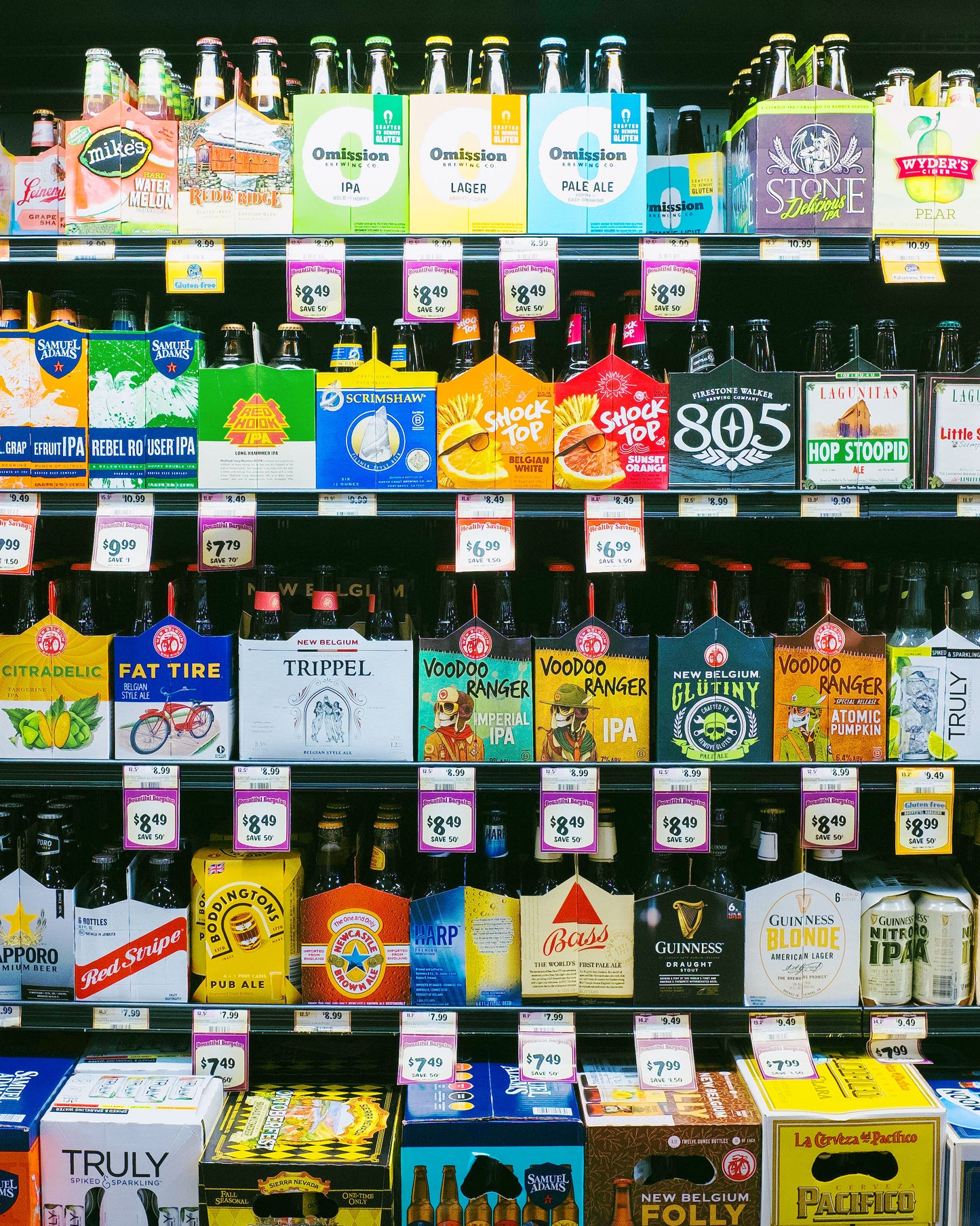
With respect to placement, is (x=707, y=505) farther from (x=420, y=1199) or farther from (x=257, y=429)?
(x=420, y=1199)

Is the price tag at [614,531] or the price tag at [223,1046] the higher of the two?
the price tag at [614,531]

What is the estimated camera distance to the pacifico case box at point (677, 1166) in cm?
202

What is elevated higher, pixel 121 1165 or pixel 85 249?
pixel 85 249

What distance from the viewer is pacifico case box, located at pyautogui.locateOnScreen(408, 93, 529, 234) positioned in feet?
7.23

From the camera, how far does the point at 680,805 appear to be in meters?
2.23

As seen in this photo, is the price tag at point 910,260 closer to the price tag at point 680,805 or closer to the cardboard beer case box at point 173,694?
the price tag at point 680,805

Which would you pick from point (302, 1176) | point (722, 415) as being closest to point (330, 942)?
point (302, 1176)

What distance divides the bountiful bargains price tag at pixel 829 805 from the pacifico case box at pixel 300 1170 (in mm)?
1101

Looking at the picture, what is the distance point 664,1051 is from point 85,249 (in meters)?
2.15

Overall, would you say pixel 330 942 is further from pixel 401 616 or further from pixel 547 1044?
pixel 401 616

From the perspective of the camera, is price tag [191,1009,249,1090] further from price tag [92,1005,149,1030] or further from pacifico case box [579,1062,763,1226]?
pacifico case box [579,1062,763,1226]

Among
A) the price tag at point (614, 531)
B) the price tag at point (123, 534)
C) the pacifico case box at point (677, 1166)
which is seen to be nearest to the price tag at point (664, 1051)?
the pacifico case box at point (677, 1166)

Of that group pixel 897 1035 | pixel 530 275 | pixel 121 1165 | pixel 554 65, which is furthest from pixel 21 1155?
pixel 554 65

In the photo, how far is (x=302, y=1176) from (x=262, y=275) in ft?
6.45
